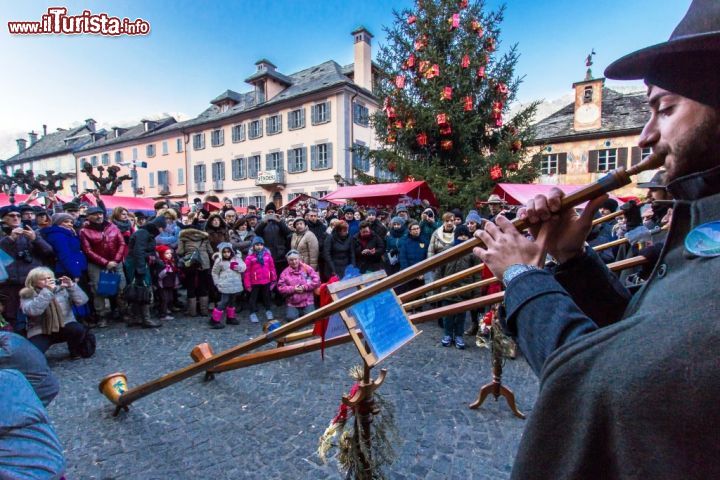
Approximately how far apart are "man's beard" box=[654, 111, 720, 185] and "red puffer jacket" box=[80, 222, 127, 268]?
282 inches

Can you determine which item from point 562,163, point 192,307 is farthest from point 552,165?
point 192,307

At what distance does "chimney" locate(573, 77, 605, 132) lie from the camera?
24391 mm

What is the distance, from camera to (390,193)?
955 centimetres

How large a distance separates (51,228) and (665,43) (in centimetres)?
714

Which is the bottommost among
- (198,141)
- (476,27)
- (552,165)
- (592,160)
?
(552,165)

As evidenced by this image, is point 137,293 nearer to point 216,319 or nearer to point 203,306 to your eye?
point 203,306

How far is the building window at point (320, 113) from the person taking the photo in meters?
26.1

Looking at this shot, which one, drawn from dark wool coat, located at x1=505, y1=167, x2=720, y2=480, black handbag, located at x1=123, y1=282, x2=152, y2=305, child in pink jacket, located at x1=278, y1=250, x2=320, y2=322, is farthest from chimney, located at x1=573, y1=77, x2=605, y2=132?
dark wool coat, located at x1=505, y1=167, x2=720, y2=480

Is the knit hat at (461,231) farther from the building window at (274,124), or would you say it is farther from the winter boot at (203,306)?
the building window at (274,124)

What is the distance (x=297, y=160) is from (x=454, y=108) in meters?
18.9

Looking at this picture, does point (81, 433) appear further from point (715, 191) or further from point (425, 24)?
point (425, 24)

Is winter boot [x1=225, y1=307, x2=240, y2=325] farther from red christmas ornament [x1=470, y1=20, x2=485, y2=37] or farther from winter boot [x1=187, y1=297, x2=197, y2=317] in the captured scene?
red christmas ornament [x1=470, y1=20, x2=485, y2=37]

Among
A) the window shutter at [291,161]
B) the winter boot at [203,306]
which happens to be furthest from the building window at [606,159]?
the winter boot at [203,306]

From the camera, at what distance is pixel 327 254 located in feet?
23.8
